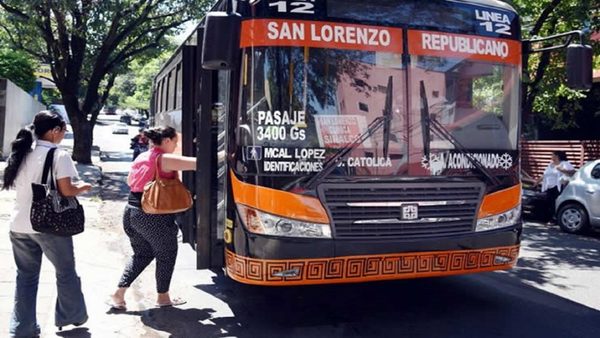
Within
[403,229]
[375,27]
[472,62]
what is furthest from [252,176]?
[472,62]

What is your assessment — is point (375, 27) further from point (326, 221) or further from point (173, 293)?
point (173, 293)

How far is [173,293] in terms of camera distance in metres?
6.52

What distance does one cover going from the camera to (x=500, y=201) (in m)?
5.46

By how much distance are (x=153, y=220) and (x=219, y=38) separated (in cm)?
181

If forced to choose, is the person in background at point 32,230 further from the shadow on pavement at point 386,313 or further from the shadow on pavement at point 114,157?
the shadow on pavement at point 114,157

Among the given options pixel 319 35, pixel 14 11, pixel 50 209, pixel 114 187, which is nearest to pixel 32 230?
pixel 50 209

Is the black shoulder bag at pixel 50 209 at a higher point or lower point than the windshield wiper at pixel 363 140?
lower

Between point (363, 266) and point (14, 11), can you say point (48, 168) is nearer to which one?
point (363, 266)

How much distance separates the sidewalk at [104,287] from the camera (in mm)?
5281

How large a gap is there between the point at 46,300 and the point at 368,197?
3.37 metres

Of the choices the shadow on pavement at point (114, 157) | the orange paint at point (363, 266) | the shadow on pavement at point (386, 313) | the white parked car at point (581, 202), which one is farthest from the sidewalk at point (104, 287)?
the shadow on pavement at point (114, 157)

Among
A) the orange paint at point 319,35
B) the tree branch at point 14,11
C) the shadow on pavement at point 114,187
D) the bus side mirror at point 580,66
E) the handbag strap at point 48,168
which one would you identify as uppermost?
the tree branch at point 14,11

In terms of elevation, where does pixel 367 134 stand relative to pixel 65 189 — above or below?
above

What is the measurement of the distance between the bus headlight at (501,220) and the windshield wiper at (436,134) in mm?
332
